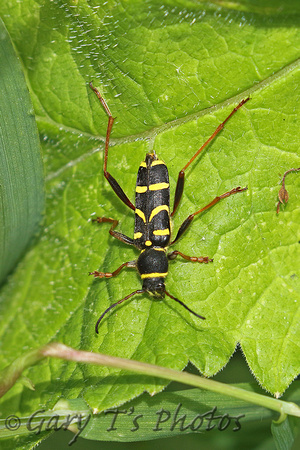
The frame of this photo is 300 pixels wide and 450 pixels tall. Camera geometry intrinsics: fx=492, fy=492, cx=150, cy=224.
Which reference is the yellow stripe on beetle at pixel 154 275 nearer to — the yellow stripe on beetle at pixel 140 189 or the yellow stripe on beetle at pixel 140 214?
the yellow stripe on beetle at pixel 140 214

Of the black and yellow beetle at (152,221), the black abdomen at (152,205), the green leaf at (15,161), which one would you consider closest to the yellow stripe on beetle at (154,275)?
the black and yellow beetle at (152,221)

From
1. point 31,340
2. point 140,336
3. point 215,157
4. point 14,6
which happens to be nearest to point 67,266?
point 31,340

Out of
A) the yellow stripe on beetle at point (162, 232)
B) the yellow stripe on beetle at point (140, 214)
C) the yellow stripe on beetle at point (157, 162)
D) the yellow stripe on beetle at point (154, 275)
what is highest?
the yellow stripe on beetle at point (157, 162)

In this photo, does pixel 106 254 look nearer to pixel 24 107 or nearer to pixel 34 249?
pixel 34 249

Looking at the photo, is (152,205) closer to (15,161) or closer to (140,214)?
(140,214)

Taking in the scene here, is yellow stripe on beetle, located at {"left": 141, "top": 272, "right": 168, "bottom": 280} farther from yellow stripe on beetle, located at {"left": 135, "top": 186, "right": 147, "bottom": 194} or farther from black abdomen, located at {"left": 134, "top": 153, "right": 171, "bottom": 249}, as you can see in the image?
yellow stripe on beetle, located at {"left": 135, "top": 186, "right": 147, "bottom": 194}

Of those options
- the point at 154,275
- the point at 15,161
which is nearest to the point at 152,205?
the point at 154,275
